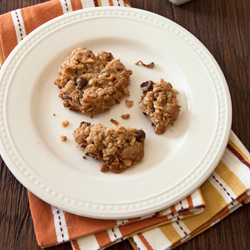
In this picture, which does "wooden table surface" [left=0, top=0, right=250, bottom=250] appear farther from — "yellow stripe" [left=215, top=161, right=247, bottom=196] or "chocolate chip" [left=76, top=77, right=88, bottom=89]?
"chocolate chip" [left=76, top=77, right=88, bottom=89]

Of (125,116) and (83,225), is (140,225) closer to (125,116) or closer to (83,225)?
(83,225)

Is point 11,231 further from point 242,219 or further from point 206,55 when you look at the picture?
point 206,55

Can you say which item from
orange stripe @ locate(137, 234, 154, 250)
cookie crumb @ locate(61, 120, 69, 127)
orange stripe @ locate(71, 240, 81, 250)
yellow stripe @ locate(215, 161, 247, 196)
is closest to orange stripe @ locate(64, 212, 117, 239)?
orange stripe @ locate(71, 240, 81, 250)

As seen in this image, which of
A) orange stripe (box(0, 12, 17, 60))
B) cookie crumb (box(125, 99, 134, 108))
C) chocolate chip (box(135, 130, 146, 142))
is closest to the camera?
chocolate chip (box(135, 130, 146, 142))

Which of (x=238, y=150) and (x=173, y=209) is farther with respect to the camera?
(x=238, y=150)

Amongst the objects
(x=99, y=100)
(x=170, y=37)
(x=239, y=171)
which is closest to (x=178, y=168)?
(x=239, y=171)

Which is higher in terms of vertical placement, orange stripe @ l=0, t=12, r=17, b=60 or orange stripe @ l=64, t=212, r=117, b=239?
orange stripe @ l=0, t=12, r=17, b=60

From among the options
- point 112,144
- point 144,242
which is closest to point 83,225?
point 144,242
